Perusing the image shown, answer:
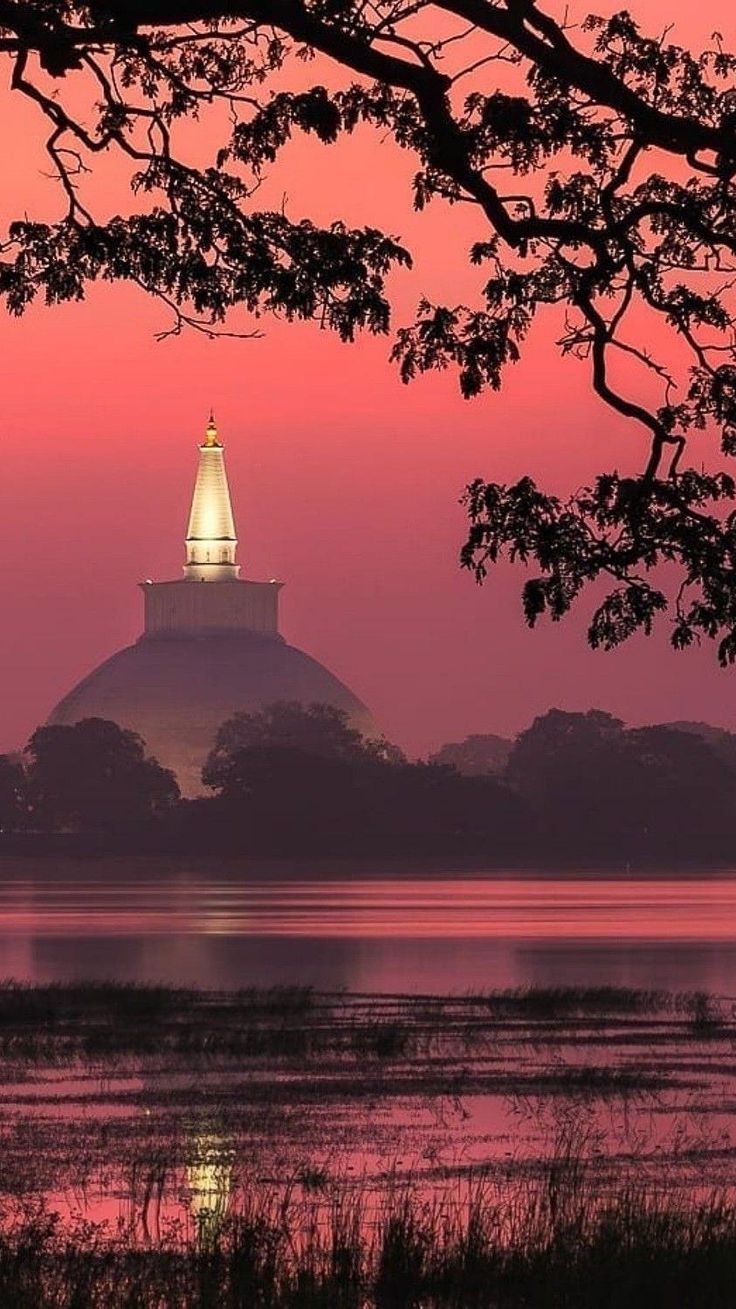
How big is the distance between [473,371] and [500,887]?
120 m

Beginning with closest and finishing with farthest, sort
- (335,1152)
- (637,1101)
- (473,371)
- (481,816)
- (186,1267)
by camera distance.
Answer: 1. (186,1267)
2. (473,371)
3. (335,1152)
4. (637,1101)
5. (481,816)

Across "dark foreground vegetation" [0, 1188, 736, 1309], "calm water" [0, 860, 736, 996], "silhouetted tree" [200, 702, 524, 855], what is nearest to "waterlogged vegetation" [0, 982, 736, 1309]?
"dark foreground vegetation" [0, 1188, 736, 1309]

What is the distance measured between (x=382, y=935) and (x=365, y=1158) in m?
55.5

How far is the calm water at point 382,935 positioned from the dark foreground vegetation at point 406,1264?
3438cm

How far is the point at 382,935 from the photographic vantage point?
A: 3285 inches

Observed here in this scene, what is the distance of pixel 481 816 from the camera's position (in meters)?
194

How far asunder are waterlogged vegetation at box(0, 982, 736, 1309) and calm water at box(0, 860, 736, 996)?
47.8 ft

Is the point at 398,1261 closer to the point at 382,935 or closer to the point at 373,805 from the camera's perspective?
the point at 382,935

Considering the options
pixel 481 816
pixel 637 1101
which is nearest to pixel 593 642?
pixel 637 1101

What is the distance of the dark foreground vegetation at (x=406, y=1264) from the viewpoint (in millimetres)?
19812

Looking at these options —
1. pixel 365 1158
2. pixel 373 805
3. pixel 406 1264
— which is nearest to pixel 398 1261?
pixel 406 1264

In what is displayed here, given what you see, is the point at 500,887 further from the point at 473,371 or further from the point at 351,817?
the point at 473,371

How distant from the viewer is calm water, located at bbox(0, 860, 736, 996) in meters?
62.8

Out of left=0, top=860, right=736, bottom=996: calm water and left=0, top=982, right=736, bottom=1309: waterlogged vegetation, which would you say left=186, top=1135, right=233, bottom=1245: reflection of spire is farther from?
left=0, top=860, right=736, bottom=996: calm water
